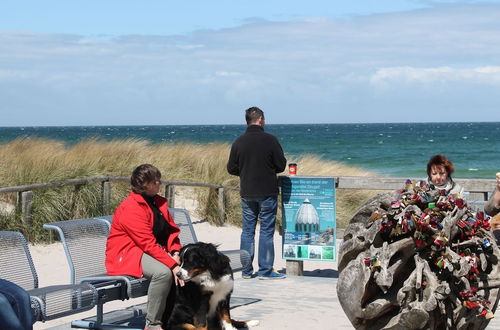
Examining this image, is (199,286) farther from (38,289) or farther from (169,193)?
(169,193)

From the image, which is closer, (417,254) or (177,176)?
(417,254)

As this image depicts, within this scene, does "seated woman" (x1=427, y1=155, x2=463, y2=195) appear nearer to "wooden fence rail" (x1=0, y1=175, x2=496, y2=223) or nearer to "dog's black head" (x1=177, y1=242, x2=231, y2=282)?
"wooden fence rail" (x1=0, y1=175, x2=496, y2=223)

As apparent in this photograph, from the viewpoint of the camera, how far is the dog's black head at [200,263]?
20.8 ft

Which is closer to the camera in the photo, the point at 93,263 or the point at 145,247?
the point at 145,247

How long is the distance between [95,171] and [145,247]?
27.3ft

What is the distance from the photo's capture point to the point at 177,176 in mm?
16391

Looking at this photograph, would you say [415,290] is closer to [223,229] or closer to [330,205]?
[330,205]

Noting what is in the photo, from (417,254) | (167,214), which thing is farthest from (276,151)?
(417,254)

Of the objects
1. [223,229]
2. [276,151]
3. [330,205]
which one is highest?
[276,151]

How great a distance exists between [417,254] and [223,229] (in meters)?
8.73

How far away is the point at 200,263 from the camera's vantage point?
638 cm

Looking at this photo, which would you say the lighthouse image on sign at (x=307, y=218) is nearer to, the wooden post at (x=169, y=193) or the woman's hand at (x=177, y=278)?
the woman's hand at (x=177, y=278)

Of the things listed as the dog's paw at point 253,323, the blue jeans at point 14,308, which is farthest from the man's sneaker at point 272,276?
the blue jeans at point 14,308

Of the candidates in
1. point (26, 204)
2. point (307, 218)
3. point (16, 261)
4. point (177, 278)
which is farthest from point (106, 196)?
point (177, 278)
